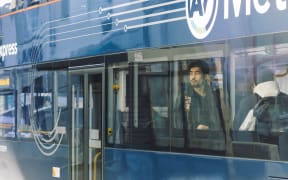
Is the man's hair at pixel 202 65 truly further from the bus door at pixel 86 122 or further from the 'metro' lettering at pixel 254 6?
the bus door at pixel 86 122

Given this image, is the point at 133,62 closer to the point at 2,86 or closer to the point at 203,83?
the point at 203,83

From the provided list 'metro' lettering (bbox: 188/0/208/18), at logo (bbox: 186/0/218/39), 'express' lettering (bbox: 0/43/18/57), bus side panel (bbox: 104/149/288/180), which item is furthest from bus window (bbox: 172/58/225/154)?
'express' lettering (bbox: 0/43/18/57)

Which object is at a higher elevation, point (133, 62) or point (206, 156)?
point (133, 62)

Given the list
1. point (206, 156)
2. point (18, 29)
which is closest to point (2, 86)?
point (18, 29)

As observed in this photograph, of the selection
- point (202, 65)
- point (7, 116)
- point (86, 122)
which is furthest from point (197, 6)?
point (7, 116)

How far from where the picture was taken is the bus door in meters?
5.98

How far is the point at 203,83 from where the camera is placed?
4.82 metres

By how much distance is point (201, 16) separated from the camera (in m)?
4.75

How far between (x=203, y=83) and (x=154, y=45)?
703 mm

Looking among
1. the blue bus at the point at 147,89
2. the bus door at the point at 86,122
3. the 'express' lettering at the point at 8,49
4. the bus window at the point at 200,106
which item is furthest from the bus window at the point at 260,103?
the 'express' lettering at the point at 8,49

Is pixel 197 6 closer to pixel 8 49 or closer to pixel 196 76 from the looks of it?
pixel 196 76

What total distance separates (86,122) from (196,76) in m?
1.86

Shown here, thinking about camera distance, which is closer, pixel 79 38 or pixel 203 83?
pixel 203 83

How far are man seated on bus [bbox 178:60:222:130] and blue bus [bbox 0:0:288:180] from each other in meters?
0.01
